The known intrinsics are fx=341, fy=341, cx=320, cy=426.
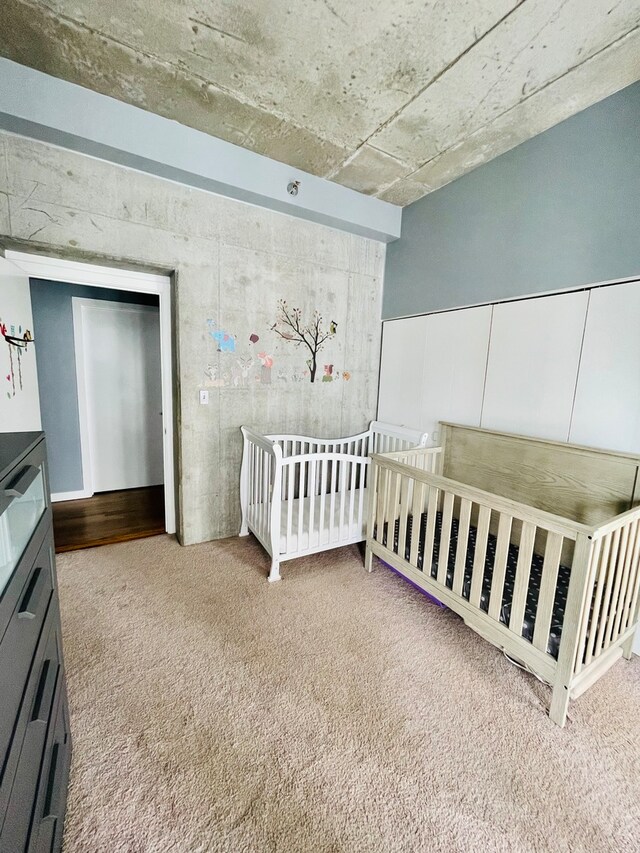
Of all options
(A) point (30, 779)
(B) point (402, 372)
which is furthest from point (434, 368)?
(A) point (30, 779)

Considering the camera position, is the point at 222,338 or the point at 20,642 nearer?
the point at 20,642

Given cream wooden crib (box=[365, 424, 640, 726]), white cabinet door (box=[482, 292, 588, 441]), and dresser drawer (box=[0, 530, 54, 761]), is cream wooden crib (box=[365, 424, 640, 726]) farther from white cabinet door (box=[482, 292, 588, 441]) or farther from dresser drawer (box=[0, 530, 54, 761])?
dresser drawer (box=[0, 530, 54, 761])

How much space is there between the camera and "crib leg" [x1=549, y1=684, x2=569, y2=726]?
1.31m

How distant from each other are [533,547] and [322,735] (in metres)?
1.19

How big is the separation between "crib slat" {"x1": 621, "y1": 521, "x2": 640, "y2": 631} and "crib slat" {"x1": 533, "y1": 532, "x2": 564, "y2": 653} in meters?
0.46

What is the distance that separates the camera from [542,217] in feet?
6.32

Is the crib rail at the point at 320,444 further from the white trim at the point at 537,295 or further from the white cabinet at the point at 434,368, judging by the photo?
the white trim at the point at 537,295

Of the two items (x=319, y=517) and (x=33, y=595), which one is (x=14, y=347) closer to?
(x=33, y=595)

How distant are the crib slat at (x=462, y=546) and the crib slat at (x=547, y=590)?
1.12ft

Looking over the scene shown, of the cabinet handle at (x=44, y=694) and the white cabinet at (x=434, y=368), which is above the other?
the white cabinet at (x=434, y=368)

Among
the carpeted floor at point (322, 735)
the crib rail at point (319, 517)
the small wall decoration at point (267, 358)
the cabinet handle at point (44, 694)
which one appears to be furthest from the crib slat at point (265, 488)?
the cabinet handle at point (44, 694)

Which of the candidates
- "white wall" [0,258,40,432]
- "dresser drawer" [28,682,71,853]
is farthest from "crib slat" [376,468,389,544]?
"white wall" [0,258,40,432]

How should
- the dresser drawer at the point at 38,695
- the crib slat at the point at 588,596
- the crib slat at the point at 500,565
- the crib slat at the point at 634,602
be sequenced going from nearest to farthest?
the dresser drawer at the point at 38,695, the crib slat at the point at 588,596, the crib slat at the point at 500,565, the crib slat at the point at 634,602

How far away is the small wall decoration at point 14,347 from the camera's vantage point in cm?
181
